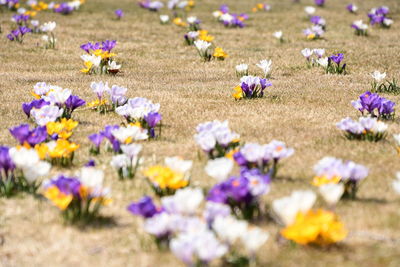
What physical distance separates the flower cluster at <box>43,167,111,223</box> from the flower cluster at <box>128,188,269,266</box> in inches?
20.0

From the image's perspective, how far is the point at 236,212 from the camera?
4.14 metres

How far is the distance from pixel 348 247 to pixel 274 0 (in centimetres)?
1991

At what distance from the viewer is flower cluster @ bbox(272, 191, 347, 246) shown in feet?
11.7

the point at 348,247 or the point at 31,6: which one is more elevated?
the point at 348,247

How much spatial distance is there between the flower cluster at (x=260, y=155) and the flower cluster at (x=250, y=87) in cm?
328

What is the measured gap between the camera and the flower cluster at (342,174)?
14.4 feet

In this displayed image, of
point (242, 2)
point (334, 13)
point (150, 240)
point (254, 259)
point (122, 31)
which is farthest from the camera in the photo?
point (242, 2)

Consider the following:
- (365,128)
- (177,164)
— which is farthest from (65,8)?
(177,164)

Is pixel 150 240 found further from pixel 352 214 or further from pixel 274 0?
pixel 274 0

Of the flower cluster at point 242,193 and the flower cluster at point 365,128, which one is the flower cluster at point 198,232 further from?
the flower cluster at point 365,128

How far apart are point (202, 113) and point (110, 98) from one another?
1244 mm

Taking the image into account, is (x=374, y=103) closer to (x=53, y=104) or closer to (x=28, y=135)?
(x=53, y=104)

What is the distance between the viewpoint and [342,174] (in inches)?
172

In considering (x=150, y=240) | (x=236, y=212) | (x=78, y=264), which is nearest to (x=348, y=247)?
(x=236, y=212)
